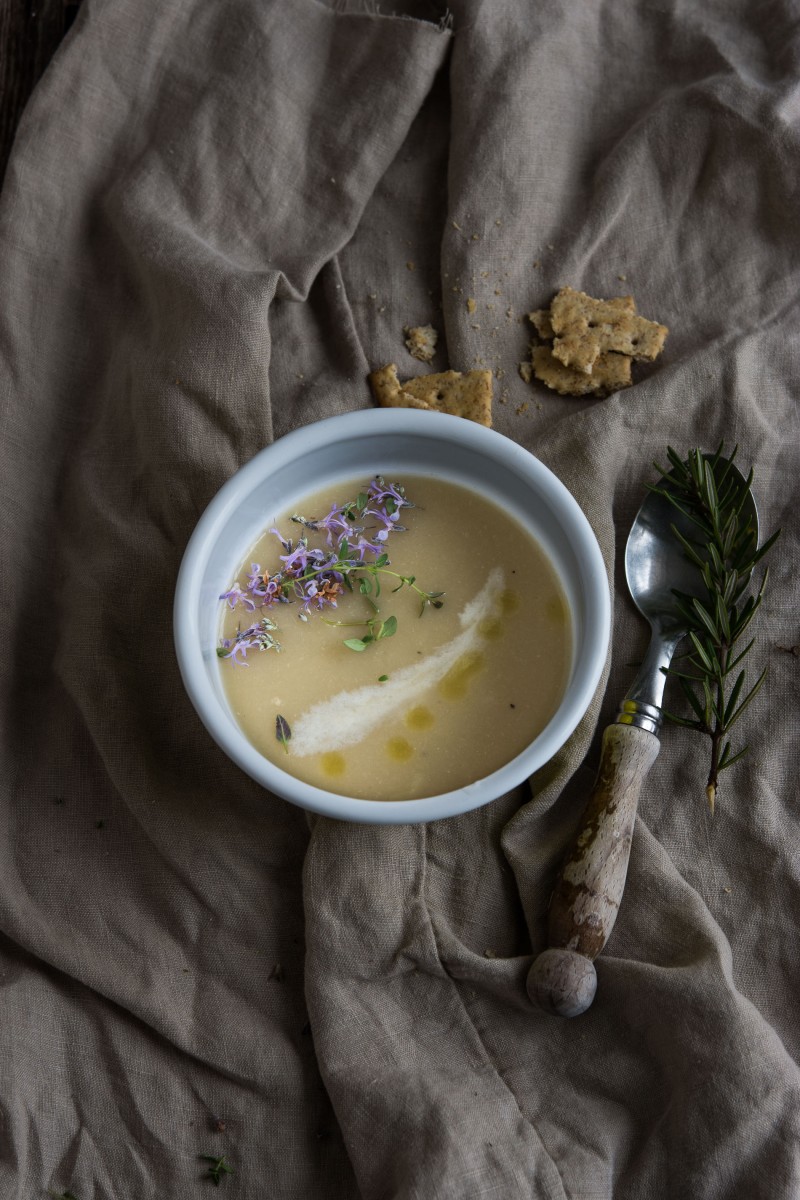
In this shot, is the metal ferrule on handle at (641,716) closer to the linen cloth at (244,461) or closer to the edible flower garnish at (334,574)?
the linen cloth at (244,461)

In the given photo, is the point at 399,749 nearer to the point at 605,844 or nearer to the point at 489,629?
the point at 489,629

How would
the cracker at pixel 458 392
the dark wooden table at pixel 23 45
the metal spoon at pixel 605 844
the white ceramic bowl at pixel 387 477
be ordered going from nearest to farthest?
the white ceramic bowl at pixel 387 477 < the metal spoon at pixel 605 844 < the cracker at pixel 458 392 < the dark wooden table at pixel 23 45

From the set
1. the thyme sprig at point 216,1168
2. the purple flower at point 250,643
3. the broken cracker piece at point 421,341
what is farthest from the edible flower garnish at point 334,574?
the thyme sprig at point 216,1168

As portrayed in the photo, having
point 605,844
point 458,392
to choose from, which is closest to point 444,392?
point 458,392

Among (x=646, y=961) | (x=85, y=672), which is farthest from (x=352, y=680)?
(x=646, y=961)

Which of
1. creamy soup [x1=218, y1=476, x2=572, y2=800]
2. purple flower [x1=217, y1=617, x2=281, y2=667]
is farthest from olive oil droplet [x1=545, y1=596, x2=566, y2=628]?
purple flower [x1=217, y1=617, x2=281, y2=667]

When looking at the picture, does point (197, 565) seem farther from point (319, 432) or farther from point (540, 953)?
point (540, 953)
